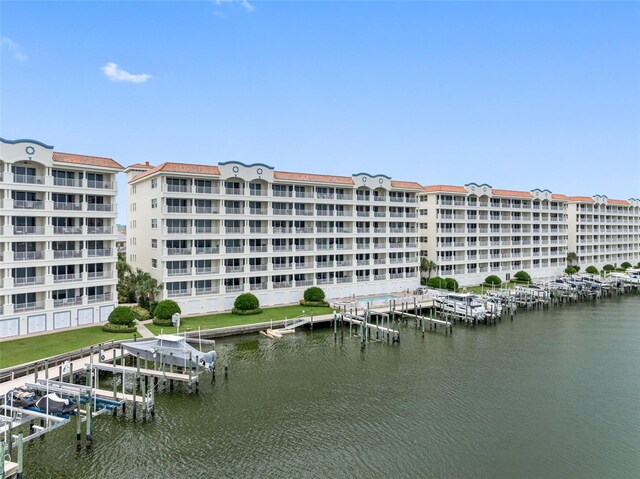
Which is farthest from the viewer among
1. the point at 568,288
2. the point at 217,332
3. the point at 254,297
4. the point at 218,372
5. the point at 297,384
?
the point at 568,288

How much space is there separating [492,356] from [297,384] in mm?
18375

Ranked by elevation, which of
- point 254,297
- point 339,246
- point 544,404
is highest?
point 339,246

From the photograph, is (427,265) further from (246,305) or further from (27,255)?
(27,255)

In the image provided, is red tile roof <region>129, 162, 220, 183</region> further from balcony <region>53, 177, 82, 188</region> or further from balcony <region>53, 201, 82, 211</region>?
balcony <region>53, 201, 82, 211</region>

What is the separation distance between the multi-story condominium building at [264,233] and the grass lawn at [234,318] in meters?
2.37

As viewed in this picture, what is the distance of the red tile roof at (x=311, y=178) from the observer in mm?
59403

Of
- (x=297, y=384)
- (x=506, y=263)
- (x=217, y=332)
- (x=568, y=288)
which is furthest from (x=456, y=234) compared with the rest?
(x=297, y=384)

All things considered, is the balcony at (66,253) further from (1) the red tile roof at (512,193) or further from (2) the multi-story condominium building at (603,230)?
(2) the multi-story condominium building at (603,230)

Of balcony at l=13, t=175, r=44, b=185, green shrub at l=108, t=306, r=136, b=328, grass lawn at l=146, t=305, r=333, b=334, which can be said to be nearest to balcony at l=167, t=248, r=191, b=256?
grass lawn at l=146, t=305, r=333, b=334

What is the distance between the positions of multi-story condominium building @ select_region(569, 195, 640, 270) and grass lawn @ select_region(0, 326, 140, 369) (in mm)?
94109

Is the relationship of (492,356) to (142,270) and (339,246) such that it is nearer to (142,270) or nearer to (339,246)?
(339,246)

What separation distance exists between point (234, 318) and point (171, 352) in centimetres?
1574

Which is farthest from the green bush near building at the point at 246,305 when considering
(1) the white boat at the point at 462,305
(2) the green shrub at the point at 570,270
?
(2) the green shrub at the point at 570,270

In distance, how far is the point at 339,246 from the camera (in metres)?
64.9
